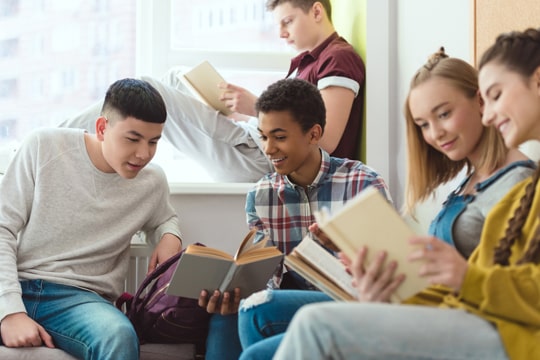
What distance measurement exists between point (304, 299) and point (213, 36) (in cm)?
164

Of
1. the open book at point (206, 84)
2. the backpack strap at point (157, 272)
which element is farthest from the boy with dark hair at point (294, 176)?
the open book at point (206, 84)

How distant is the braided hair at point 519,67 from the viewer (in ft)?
4.05

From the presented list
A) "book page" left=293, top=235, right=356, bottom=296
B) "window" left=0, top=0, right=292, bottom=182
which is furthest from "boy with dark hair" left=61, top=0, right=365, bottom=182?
"book page" left=293, top=235, right=356, bottom=296

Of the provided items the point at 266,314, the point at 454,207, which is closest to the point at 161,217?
the point at 266,314

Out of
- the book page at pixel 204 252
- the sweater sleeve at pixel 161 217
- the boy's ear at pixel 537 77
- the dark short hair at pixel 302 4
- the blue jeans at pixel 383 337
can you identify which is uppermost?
the dark short hair at pixel 302 4

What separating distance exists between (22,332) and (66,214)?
383mm

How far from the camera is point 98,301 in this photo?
6.88 ft

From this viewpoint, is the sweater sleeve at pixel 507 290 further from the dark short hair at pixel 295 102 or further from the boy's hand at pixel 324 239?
the dark short hair at pixel 295 102

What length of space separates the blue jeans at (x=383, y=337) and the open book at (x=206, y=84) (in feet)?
5.06

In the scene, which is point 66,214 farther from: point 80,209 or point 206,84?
point 206,84

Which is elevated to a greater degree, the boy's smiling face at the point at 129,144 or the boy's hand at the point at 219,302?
the boy's smiling face at the point at 129,144

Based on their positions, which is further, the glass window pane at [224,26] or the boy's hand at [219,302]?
the glass window pane at [224,26]

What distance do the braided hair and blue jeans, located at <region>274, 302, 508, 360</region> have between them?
0.54ft

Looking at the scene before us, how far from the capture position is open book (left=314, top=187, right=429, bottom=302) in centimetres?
121
